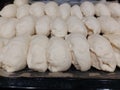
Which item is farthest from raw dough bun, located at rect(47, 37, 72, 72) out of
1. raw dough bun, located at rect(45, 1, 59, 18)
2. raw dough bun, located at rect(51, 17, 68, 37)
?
raw dough bun, located at rect(45, 1, 59, 18)

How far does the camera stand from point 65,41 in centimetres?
83

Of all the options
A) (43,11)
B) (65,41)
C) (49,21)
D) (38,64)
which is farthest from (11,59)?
(43,11)

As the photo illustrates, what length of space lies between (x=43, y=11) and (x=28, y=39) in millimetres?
386

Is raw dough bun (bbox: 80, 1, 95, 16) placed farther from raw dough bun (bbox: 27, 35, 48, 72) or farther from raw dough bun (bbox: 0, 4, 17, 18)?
raw dough bun (bbox: 27, 35, 48, 72)

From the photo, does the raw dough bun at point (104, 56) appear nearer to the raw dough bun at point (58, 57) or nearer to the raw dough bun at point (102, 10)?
the raw dough bun at point (58, 57)

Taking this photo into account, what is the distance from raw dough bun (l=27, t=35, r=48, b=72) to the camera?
768mm

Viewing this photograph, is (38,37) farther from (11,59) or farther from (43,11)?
(43,11)

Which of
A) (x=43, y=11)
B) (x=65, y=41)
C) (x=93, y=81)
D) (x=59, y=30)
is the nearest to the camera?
(x=93, y=81)

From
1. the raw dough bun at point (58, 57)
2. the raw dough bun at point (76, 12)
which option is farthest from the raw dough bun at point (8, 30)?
the raw dough bun at point (76, 12)

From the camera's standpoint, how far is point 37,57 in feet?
2.53

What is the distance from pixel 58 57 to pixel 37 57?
0.25 feet

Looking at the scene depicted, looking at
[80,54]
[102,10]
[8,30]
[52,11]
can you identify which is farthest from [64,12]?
[80,54]

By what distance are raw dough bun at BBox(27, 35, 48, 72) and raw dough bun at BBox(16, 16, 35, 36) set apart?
0.18m

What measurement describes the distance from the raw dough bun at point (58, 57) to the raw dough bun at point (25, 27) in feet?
0.73
